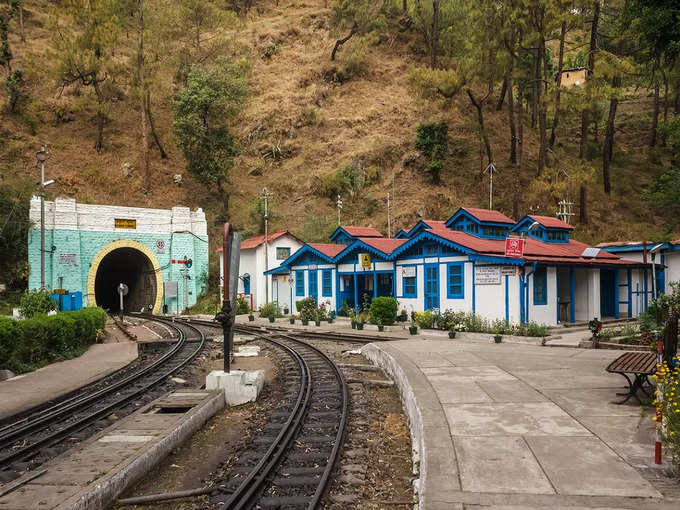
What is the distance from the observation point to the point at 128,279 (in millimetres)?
45812

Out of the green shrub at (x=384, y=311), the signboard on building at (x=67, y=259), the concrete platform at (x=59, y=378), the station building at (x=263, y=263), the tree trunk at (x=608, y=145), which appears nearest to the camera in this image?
the concrete platform at (x=59, y=378)

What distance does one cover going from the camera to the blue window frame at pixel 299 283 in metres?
33.6

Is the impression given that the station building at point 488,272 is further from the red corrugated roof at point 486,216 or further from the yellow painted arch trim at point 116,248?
the yellow painted arch trim at point 116,248

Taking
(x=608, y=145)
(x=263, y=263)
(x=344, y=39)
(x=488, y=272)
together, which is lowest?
(x=488, y=272)

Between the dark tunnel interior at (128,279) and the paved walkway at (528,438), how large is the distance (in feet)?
103

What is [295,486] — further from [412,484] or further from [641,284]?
[641,284]

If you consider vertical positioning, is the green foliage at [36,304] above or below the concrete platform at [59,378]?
above

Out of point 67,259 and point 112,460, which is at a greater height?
point 67,259

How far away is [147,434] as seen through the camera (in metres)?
8.09

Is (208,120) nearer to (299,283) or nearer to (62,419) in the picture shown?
(299,283)

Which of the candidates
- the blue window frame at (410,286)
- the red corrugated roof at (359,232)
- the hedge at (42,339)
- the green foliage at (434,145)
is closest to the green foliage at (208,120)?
the green foliage at (434,145)

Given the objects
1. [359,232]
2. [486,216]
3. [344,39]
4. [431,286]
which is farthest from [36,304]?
[344,39]

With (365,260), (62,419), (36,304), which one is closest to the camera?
(62,419)

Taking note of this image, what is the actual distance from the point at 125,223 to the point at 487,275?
85.0ft
